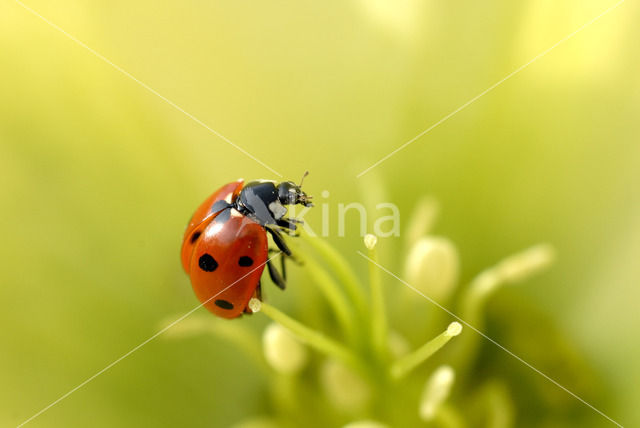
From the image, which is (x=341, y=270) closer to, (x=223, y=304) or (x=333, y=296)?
(x=333, y=296)

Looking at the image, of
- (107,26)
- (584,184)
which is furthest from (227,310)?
(584,184)

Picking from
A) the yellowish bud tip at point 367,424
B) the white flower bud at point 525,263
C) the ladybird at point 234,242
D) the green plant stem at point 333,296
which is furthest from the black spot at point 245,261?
the white flower bud at point 525,263

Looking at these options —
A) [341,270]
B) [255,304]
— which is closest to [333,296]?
[341,270]

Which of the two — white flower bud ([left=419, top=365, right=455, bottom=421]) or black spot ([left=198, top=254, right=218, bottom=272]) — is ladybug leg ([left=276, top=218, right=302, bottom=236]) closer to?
black spot ([left=198, top=254, right=218, bottom=272])

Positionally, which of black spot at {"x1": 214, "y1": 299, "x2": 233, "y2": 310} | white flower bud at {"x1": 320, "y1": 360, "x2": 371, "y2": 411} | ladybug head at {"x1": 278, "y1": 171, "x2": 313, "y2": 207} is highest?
ladybug head at {"x1": 278, "y1": 171, "x2": 313, "y2": 207}

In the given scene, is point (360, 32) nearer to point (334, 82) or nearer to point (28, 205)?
point (334, 82)

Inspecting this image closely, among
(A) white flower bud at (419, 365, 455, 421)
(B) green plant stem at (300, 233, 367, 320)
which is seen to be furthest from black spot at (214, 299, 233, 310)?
(A) white flower bud at (419, 365, 455, 421)
